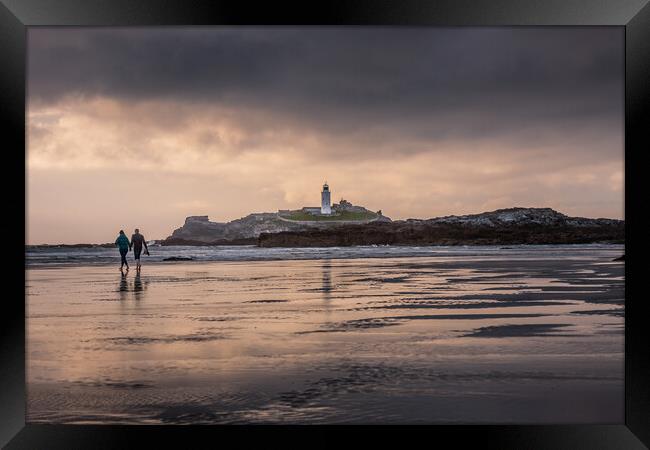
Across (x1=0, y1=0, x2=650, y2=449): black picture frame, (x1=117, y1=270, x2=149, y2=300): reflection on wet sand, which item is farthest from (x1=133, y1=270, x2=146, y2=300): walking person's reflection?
(x1=0, y1=0, x2=650, y2=449): black picture frame

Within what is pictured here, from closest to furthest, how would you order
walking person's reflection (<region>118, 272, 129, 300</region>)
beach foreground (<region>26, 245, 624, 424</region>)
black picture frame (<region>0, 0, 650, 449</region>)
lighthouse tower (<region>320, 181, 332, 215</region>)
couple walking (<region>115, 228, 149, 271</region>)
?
black picture frame (<region>0, 0, 650, 449</region>) → beach foreground (<region>26, 245, 624, 424</region>) → walking person's reflection (<region>118, 272, 129, 300</region>) → couple walking (<region>115, 228, 149, 271</region>) → lighthouse tower (<region>320, 181, 332, 215</region>)

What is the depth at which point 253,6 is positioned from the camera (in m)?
5.61

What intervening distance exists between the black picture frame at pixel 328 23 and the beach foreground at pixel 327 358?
1.22 feet

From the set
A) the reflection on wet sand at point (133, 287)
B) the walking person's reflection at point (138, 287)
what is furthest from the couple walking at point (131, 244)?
the walking person's reflection at point (138, 287)

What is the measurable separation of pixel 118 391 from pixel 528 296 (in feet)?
35.8

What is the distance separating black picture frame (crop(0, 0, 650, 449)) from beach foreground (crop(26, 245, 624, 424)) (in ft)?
1.22

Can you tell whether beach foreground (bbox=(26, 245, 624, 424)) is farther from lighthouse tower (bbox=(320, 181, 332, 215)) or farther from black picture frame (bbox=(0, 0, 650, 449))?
lighthouse tower (bbox=(320, 181, 332, 215))

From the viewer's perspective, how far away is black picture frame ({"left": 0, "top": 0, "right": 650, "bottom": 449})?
18.2 feet

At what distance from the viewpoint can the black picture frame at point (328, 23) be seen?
5.55 m

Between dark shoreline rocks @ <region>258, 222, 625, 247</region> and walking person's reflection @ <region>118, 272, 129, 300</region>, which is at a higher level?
dark shoreline rocks @ <region>258, 222, 625, 247</region>

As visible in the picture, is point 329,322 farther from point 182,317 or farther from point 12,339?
point 12,339

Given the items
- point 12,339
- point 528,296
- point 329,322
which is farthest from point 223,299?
point 12,339

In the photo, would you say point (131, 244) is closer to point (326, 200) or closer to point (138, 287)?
point (138, 287)

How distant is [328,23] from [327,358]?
4.03m
